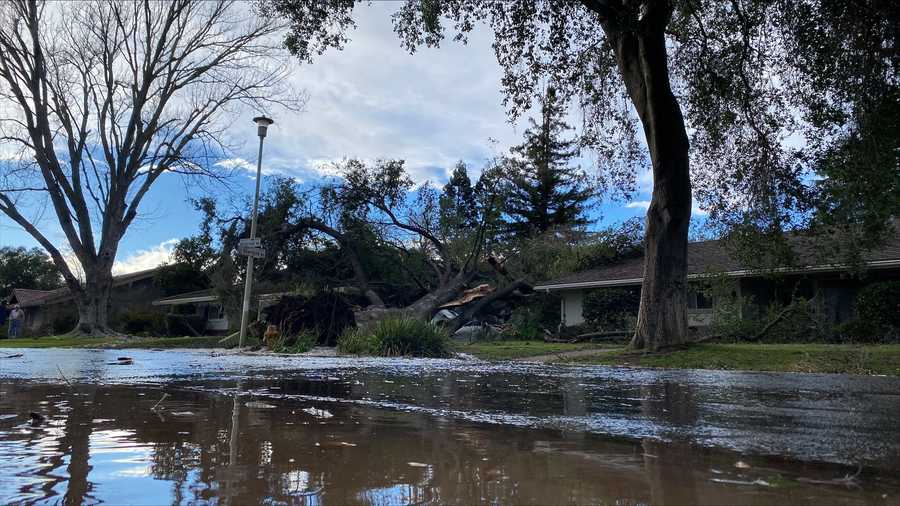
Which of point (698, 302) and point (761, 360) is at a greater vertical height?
point (698, 302)

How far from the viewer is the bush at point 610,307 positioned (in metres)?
24.2

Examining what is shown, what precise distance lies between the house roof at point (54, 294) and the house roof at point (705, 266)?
98.5 ft

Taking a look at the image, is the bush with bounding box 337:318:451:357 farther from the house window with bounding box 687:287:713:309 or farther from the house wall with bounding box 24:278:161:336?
the house wall with bounding box 24:278:161:336

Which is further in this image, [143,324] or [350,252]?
[143,324]

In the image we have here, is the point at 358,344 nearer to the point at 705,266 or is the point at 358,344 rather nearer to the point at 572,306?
the point at 705,266

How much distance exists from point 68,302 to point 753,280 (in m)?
41.0

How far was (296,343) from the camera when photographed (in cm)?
1459

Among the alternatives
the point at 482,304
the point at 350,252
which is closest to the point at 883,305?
the point at 482,304

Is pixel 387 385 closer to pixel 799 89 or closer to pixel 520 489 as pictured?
pixel 520 489

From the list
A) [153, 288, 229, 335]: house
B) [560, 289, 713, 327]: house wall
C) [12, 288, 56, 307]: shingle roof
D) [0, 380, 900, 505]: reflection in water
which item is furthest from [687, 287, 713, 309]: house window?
[12, 288, 56, 307]: shingle roof

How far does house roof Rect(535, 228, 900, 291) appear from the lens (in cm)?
1852

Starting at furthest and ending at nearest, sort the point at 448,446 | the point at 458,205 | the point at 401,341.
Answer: the point at 458,205 < the point at 401,341 < the point at 448,446

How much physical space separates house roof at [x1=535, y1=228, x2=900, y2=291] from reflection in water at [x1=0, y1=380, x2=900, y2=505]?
623 inches

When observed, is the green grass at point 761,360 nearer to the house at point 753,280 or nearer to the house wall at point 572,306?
the house at point 753,280
